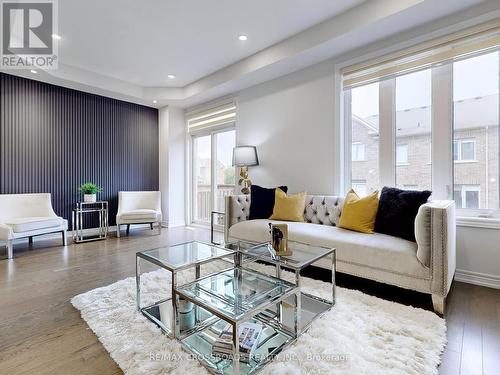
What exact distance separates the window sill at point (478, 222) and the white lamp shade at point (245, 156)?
259 centimetres

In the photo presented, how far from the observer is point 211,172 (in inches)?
206

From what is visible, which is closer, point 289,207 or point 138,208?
point 289,207

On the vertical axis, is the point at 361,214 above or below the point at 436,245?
above

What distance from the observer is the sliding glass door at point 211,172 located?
16.3 feet

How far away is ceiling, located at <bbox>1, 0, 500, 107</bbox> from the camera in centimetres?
256

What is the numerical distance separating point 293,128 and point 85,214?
3.91 meters

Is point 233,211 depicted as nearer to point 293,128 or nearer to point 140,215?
point 293,128

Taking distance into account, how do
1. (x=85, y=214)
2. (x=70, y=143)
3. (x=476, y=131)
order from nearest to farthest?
(x=476, y=131), (x=70, y=143), (x=85, y=214)

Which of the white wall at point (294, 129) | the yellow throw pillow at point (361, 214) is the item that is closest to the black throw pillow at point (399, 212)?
the yellow throw pillow at point (361, 214)

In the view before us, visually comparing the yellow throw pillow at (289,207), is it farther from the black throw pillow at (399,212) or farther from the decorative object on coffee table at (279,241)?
the decorative object on coffee table at (279,241)

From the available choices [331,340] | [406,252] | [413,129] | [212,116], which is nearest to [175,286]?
[331,340]

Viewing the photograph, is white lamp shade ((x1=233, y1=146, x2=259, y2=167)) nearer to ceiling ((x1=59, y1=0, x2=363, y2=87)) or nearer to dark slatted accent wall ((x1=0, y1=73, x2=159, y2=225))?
ceiling ((x1=59, y1=0, x2=363, y2=87))

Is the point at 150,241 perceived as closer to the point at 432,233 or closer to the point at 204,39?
the point at 204,39

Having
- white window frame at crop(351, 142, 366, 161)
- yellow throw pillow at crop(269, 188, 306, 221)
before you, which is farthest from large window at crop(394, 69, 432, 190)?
yellow throw pillow at crop(269, 188, 306, 221)
